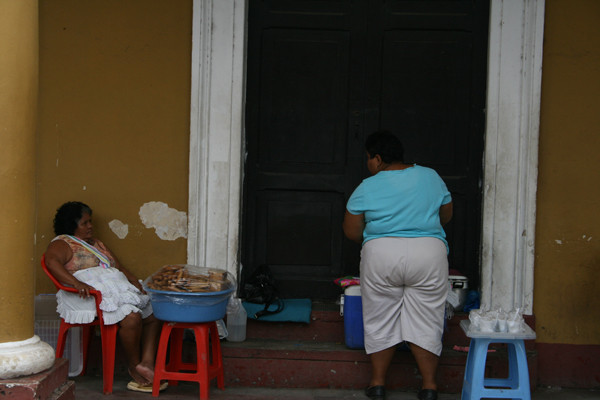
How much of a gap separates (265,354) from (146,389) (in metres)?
0.76

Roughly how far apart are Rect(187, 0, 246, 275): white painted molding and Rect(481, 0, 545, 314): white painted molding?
1678 millimetres

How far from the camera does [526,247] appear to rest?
16.5ft

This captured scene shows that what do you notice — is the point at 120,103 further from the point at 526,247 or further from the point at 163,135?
the point at 526,247

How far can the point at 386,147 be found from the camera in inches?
179

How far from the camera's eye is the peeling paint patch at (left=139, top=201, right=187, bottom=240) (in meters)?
5.14

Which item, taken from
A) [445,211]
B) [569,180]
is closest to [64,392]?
[445,211]

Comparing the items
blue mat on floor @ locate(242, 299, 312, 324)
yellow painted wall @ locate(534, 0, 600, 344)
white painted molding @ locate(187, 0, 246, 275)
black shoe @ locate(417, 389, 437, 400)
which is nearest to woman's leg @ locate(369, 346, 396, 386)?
black shoe @ locate(417, 389, 437, 400)

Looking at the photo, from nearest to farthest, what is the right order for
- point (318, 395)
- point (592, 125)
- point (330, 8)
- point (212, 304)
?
point (212, 304) → point (318, 395) → point (592, 125) → point (330, 8)

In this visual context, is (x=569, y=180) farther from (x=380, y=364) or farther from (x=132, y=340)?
(x=132, y=340)

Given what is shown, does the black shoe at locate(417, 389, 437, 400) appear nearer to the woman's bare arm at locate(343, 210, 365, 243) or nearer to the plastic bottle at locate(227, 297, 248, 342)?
the woman's bare arm at locate(343, 210, 365, 243)

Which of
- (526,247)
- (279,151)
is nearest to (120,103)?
(279,151)

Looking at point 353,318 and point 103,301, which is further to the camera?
point 353,318

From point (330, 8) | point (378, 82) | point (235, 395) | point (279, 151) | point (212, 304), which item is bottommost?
point (235, 395)

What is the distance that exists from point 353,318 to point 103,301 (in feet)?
5.08
